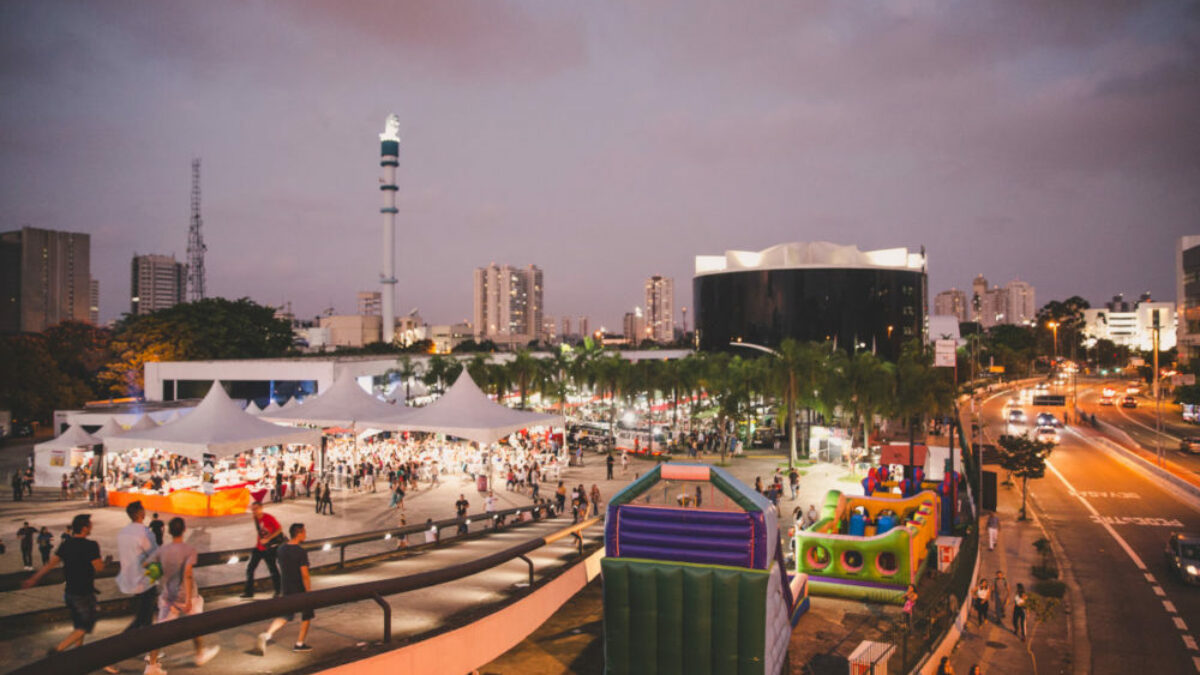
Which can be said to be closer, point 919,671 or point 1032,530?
point 919,671

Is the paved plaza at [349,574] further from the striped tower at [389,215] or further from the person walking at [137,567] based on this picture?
the striped tower at [389,215]

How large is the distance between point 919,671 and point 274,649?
8.97m

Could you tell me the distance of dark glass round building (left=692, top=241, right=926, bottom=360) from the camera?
83.0m

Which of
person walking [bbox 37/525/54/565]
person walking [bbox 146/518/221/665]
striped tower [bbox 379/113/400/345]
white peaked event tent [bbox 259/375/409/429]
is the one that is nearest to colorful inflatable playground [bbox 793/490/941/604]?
person walking [bbox 146/518/221/665]

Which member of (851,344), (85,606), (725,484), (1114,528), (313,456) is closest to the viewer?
(85,606)

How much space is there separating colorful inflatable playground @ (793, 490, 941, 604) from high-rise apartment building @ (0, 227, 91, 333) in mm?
121678

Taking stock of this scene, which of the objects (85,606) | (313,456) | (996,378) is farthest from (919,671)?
(996,378)

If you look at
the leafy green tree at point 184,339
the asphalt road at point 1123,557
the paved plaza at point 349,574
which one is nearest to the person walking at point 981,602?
the asphalt road at point 1123,557

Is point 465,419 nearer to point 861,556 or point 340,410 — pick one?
point 340,410

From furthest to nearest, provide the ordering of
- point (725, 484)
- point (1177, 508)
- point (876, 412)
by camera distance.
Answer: point (876, 412) < point (1177, 508) < point (725, 484)

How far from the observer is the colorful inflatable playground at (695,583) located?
7238mm

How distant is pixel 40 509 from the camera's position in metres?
23.4

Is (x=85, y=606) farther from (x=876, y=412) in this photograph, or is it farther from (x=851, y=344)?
(x=851, y=344)

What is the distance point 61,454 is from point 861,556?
3019cm
